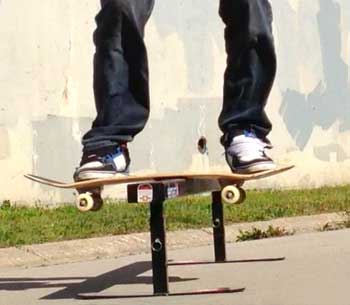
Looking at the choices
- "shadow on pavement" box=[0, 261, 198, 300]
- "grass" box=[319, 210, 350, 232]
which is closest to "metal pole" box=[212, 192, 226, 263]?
"shadow on pavement" box=[0, 261, 198, 300]

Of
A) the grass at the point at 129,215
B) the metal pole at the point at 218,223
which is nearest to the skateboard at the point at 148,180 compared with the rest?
the metal pole at the point at 218,223

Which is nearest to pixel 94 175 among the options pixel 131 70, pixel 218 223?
pixel 131 70

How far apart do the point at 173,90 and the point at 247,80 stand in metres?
4.48

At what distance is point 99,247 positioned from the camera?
6414 millimetres

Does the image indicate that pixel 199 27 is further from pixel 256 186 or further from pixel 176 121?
pixel 256 186

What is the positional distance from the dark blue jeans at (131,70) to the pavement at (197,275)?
27.6 inches

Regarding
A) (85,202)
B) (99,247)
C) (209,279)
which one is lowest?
(209,279)

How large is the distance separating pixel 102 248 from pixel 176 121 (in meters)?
3.15

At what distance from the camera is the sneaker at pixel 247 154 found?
4.79 meters

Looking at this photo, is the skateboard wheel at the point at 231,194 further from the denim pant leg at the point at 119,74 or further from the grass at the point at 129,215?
the grass at the point at 129,215

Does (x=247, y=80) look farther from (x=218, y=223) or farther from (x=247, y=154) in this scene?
(x=218, y=223)

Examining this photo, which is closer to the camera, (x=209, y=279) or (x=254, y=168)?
(x=254, y=168)

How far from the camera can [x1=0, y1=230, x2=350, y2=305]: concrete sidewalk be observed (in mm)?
4602

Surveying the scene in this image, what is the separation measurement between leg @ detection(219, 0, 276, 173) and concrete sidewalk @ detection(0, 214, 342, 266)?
1.63 m
